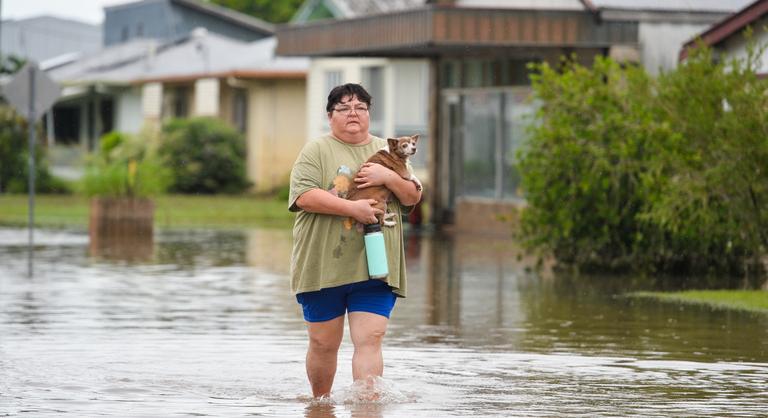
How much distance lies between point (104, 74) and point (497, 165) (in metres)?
30.6

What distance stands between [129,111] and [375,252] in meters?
51.6

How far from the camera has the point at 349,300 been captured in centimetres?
911

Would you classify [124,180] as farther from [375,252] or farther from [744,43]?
[375,252]

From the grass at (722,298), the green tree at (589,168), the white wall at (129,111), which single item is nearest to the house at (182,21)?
the white wall at (129,111)

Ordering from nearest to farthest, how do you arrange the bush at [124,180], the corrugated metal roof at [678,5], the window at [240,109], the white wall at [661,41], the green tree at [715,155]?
the green tree at [715,155]
the corrugated metal roof at [678,5]
the white wall at [661,41]
the bush at [124,180]
the window at [240,109]

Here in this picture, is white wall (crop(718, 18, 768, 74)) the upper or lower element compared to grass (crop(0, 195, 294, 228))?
upper

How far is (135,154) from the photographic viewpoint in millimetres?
46000

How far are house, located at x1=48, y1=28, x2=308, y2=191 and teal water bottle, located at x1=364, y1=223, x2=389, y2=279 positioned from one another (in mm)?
38671

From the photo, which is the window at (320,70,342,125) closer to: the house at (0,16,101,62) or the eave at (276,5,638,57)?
the eave at (276,5,638,57)

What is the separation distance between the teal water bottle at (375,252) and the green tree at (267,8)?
71390 millimetres

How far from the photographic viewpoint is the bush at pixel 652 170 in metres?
17.4

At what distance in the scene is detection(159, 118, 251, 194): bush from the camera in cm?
4803

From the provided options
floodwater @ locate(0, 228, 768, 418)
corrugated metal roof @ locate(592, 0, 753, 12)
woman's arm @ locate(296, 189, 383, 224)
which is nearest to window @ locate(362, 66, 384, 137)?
corrugated metal roof @ locate(592, 0, 753, 12)

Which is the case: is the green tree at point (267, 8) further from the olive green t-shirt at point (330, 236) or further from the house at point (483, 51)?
the olive green t-shirt at point (330, 236)
